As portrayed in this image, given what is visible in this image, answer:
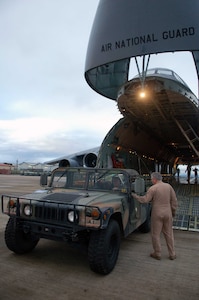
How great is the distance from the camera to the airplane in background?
8.16m

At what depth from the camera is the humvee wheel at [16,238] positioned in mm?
4191

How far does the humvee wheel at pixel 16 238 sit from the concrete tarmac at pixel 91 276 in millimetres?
148

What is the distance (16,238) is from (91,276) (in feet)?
4.76

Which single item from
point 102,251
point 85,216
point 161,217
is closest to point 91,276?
point 102,251

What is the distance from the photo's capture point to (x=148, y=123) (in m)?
12.3

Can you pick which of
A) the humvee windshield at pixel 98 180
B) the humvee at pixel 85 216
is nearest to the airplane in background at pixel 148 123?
the humvee windshield at pixel 98 180

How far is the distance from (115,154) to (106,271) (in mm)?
8140

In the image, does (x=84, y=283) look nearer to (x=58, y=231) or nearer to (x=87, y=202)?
(x=58, y=231)

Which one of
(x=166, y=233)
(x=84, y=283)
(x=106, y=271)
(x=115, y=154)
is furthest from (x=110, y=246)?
(x=115, y=154)

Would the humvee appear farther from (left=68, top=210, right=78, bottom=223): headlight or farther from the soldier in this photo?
the soldier

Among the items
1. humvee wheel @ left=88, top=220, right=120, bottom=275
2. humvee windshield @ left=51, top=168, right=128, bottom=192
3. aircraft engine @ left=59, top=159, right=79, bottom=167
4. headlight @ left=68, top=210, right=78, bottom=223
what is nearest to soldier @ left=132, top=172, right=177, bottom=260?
humvee windshield @ left=51, top=168, right=128, bottom=192

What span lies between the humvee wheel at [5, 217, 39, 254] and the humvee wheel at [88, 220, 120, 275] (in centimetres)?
111

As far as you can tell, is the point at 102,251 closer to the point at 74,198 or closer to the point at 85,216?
the point at 85,216

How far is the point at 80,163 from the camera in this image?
16.7 meters
